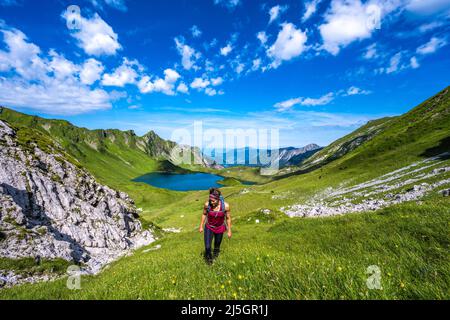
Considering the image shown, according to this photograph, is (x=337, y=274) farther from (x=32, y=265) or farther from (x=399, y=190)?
(x=399, y=190)

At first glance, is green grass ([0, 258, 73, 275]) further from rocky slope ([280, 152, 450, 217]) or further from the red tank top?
rocky slope ([280, 152, 450, 217])

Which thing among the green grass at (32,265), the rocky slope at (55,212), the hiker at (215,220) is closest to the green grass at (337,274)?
the hiker at (215,220)

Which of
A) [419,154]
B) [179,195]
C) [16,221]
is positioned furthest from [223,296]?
[179,195]

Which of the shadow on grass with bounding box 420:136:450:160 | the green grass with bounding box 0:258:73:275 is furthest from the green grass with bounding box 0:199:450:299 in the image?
the shadow on grass with bounding box 420:136:450:160

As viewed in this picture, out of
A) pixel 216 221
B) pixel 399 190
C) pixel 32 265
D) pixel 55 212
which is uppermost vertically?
pixel 216 221

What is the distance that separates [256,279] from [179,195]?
12961 centimetres

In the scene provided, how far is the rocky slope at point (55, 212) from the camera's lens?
1917 cm

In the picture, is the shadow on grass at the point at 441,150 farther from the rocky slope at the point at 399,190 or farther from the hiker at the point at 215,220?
the hiker at the point at 215,220

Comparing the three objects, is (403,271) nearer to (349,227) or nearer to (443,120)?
(349,227)

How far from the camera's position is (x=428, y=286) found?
139 inches

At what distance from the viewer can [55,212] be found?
2634cm

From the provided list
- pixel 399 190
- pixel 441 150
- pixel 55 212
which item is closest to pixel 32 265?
pixel 55 212

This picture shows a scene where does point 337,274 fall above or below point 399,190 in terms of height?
above

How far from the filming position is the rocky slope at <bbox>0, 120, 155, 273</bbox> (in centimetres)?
1917
